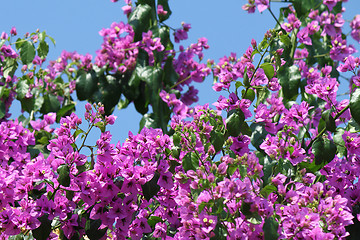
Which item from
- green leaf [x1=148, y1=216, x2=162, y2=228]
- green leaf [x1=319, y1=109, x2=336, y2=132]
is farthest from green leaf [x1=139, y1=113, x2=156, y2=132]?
green leaf [x1=319, y1=109, x2=336, y2=132]

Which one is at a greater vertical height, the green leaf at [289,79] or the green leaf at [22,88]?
the green leaf at [22,88]

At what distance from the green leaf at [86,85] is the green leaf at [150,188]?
2200mm

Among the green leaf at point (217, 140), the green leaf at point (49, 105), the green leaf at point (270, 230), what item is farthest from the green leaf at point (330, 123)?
the green leaf at point (49, 105)

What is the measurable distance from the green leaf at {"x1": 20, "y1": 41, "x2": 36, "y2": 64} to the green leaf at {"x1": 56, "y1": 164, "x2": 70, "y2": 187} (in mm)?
1842

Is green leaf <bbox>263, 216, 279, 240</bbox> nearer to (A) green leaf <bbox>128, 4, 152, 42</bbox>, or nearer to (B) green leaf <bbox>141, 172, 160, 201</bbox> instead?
(B) green leaf <bbox>141, 172, 160, 201</bbox>

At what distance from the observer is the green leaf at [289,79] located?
9.57 ft

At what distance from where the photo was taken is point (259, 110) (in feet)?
7.61

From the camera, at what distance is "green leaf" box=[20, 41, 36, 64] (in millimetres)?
3721

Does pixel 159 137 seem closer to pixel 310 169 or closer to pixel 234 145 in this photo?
pixel 234 145

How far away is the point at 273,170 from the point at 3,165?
1.31 meters

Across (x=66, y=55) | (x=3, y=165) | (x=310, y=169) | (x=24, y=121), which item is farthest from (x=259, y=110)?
(x=66, y=55)

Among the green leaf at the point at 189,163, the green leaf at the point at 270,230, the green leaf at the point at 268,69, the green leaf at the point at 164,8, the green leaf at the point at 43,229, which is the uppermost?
→ the green leaf at the point at 164,8

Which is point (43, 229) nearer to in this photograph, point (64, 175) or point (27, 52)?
point (64, 175)

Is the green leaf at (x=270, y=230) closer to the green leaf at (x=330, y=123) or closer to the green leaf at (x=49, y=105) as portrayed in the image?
the green leaf at (x=330, y=123)
